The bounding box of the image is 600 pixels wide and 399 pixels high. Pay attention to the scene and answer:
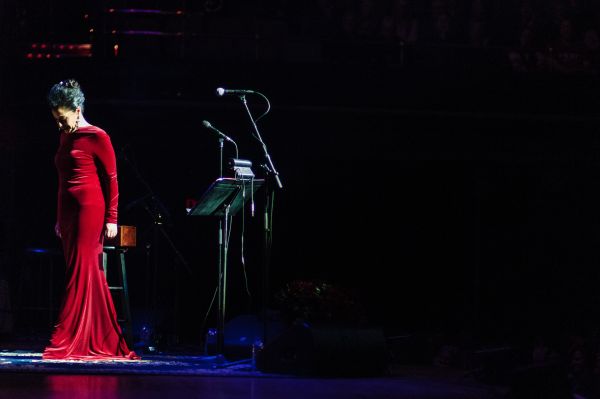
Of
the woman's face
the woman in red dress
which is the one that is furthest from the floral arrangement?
the woman's face

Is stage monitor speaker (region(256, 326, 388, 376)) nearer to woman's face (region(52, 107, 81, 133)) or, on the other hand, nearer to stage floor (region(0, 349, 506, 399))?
stage floor (region(0, 349, 506, 399))

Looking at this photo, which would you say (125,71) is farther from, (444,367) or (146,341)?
(444,367)

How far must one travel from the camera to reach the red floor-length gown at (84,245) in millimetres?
5738

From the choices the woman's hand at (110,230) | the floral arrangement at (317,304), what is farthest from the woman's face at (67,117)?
the floral arrangement at (317,304)

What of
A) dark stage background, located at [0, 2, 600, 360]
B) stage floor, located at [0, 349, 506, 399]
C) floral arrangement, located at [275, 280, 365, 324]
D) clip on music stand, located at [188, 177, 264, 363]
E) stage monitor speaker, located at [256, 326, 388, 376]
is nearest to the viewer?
stage floor, located at [0, 349, 506, 399]

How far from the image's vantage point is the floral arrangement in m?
6.28

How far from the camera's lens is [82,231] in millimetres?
5758

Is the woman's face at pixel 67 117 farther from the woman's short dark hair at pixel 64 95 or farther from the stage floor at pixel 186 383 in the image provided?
the stage floor at pixel 186 383

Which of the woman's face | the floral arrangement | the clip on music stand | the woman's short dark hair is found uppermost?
the woman's short dark hair

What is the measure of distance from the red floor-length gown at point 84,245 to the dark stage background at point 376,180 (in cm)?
233

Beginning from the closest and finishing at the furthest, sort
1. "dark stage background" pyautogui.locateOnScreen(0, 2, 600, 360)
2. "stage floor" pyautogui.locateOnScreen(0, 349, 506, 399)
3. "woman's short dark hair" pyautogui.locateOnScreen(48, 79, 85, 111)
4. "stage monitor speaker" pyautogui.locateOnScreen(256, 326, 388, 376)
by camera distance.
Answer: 1. "stage floor" pyautogui.locateOnScreen(0, 349, 506, 399)
2. "stage monitor speaker" pyautogui.locateOnScreen(256, 326, 388, 376)
3. "woman's short dark hair" pyautogui.locateOnScreen(48, 79, 85, 111)
4. "dark stage background" pyautogui.locateOnScreen(0, 2, 600, 360)

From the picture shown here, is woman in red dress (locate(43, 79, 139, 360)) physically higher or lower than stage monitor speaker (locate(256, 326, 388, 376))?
higher

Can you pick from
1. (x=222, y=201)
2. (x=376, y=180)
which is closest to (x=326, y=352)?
(x=222, y=201)

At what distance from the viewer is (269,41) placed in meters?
8.86
